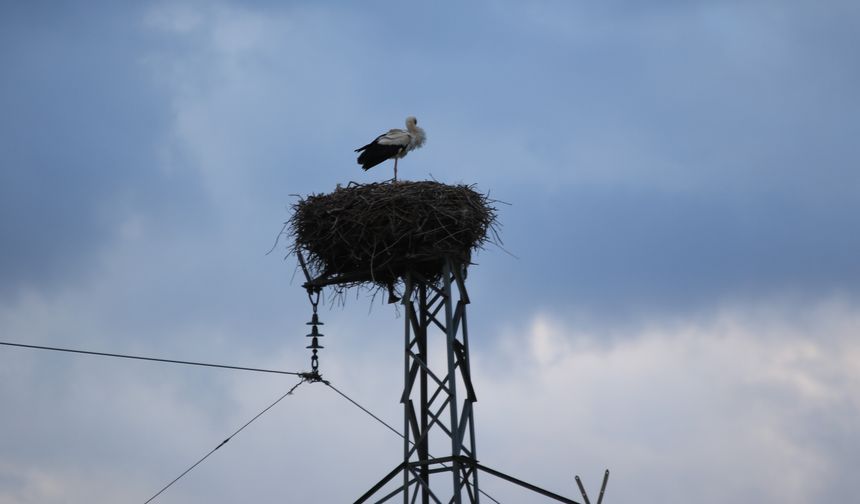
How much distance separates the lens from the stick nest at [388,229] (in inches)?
655

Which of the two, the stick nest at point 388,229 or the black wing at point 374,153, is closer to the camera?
the stick nest at point 388,229

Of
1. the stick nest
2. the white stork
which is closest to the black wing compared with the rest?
the white stork

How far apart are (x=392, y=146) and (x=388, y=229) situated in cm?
422

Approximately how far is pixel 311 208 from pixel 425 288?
76.6 inches

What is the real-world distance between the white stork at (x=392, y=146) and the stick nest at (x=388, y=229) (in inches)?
102

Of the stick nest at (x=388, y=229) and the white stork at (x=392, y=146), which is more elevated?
the white stork at (x=392, y=146)

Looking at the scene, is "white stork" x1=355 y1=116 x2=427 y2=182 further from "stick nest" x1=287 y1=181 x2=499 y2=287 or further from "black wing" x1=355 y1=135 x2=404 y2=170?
"stick nest" x1=287 y1=181 x2=499 y2=287

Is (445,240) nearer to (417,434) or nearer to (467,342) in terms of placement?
(467,342)

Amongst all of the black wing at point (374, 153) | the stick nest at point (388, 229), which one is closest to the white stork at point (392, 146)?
the black wing at point (374, 153)

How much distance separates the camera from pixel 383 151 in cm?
2052

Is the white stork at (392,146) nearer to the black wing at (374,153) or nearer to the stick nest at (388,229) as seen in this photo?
the black wing at (374,153)

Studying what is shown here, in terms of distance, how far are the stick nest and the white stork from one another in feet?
8.53

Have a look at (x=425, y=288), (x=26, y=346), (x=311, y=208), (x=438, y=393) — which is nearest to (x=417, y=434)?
(x=438, y=393)

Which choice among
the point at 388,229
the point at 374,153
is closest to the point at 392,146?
the point at 374,153
